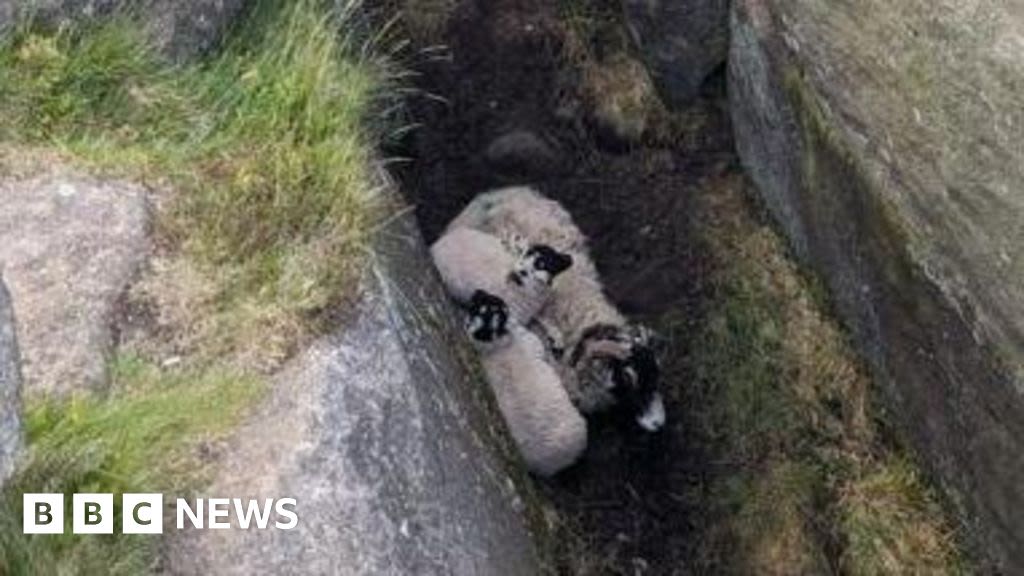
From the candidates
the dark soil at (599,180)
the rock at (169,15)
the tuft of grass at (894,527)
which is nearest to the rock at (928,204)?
the tuft of grass at (894,527)

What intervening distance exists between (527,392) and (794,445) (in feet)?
4.22

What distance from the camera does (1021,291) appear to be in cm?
546

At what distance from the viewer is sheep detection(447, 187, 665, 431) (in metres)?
7.18

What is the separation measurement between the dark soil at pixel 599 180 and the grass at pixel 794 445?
15cm

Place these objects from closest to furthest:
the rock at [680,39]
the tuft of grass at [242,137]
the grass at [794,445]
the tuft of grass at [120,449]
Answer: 1. the tuft of grass at [120,449]
2. the tuft of grass at [242,137]
3. the grass at [794,445]
4. the rock at [680,39]

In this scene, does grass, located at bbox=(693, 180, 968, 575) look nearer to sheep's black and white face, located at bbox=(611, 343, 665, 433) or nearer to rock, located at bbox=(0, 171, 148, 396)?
sheep's black and white face, located at bbox=(611, 343, 665, 433)

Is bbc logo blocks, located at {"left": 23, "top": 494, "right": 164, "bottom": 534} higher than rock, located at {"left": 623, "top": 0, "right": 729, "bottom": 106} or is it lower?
lower

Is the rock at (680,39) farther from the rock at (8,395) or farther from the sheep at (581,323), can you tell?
the rock at (8,395)

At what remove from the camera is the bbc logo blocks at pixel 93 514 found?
4309 millimetres

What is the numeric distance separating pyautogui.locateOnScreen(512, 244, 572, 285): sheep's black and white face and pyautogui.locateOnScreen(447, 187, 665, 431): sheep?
4.0 inches

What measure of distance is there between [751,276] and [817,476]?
49.8 inches

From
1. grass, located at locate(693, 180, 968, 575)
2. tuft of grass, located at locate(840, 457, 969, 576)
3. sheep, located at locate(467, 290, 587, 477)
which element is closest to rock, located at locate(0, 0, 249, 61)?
sheep, located at locate(467, 290, 587, 477)

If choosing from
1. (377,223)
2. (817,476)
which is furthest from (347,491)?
(817,476)

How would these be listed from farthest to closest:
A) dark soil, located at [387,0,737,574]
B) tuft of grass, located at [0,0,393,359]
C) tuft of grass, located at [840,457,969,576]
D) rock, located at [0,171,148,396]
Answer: dark soil, located at [387,0,737,574]
tuft of grass, located at [840,457,969,576]
tuft of grass, located at [0,0,393,359]
rock, located at [0,171,148,396]
